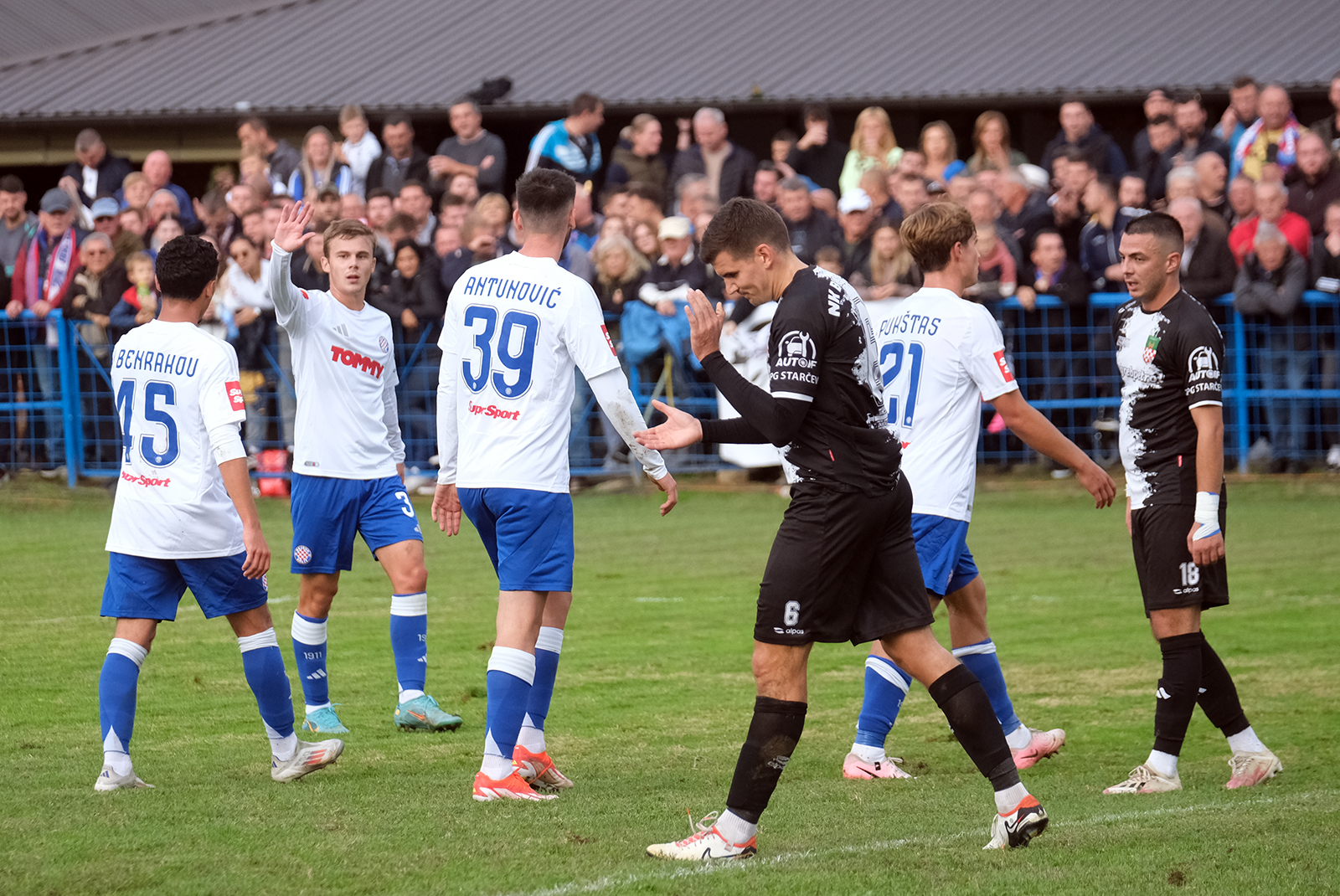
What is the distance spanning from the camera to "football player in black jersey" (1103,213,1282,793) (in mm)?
6297

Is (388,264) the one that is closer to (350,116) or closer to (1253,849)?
(350,116)

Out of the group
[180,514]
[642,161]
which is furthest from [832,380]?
[642,161]

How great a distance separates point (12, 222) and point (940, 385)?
1418 centimetres

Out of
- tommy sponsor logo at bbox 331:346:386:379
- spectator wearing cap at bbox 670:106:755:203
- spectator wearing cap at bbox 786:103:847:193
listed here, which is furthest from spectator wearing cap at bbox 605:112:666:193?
tommy sponsor logo at bbox 331:346:386:379

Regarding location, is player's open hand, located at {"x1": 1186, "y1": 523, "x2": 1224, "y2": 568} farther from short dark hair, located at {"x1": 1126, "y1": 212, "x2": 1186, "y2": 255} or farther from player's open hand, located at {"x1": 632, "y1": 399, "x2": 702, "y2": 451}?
player's open hand, located at {"x1": 632, "y1": 399, "x2": 702, "y2": 451}

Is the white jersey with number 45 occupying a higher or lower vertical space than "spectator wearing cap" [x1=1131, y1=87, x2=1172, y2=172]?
lower

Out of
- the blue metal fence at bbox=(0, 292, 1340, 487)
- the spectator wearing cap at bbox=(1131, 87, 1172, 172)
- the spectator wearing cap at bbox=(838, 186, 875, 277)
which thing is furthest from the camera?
the spectator wearing cap at bbox=(1131, 87, 1172, 172)

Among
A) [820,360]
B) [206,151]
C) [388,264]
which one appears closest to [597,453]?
[388,264]

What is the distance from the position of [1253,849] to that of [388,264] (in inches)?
485

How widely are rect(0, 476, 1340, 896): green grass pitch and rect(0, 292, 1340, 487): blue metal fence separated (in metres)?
2.32

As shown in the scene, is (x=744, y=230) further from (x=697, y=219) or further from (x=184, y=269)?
(x=697, y=219)

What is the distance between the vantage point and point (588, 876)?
4836mm

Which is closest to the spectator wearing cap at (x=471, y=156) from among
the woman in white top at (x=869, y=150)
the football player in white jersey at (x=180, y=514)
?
the woman in white top at (x=869, y=150)

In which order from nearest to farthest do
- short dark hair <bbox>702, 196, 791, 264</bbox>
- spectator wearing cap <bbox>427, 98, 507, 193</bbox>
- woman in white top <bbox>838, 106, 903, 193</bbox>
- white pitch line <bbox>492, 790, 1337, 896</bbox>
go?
white pitch line <bbox>492, 790, 1337, 896</bbox> → short dark hair <bbox>702, 196, 791, 264</bbox> → woman in white top <bbox>838, 106, 903, 193</bbox> → spectator wearing cap <bbox>427, 98, 507, 193</bbox>
